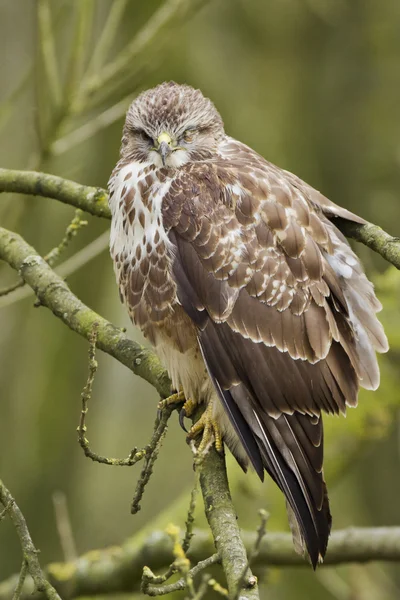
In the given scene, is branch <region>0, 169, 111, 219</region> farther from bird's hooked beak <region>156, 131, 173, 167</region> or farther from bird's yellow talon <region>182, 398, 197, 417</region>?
bird's yellow talon <region>182, 398, 197, 417</region>

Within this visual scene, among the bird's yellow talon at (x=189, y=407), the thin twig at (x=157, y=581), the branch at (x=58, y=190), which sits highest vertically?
the branch at (x=58, y=190)

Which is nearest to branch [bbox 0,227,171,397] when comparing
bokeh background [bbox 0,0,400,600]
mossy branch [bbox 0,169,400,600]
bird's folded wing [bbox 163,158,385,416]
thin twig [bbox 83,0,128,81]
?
mossy branch [bbox 0,169,400,600]

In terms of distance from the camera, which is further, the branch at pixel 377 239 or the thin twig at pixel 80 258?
the thin twig at pixel 80 258

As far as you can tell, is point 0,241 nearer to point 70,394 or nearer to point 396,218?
point 70,394

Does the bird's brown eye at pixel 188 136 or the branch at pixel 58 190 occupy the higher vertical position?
the bird's brown eye at pixel 188 136

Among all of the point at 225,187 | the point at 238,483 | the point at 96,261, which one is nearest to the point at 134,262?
the point at 225,187

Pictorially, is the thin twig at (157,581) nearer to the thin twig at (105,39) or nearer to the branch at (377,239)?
the branch at (377,239)

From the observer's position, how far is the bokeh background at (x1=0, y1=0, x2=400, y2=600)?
8516 mm

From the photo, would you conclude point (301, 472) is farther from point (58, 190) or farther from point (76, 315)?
point (58, 190)

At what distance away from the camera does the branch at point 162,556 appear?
5.23 metres

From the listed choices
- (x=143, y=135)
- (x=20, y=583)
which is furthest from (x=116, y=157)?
(x=20, y=583)

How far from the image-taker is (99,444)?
31.2 feet

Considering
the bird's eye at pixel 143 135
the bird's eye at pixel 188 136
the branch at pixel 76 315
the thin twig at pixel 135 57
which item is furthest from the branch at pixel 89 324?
the thin twig at pixel 135 57

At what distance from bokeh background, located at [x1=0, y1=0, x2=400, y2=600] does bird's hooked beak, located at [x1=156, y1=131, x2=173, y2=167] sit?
232cm
